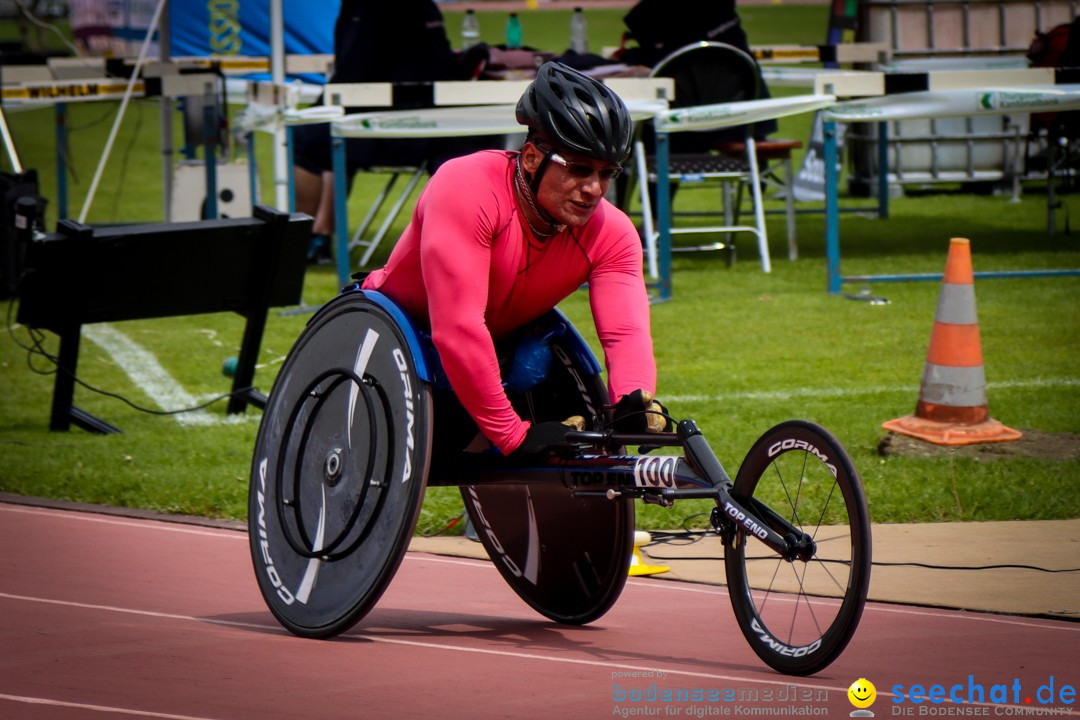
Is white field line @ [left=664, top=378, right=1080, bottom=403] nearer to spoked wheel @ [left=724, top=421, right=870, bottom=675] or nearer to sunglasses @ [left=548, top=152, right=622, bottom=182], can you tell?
spoked wheel @ [left=724, top=421, right=870, bottom=675]

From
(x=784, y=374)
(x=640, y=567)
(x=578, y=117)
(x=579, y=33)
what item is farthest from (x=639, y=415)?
(x=579, y=33)

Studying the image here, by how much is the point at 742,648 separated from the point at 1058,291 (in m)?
8.39

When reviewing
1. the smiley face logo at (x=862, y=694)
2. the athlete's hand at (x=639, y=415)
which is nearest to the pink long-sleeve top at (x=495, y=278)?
the athlete's hand at (x=639, y=415)

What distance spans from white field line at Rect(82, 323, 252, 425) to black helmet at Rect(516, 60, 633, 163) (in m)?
4.88

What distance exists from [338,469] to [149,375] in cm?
609

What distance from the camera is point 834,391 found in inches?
376

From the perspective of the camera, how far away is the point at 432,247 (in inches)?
195

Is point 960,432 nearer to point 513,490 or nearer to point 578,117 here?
point 513,490

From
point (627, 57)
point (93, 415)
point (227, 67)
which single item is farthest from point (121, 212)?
point (93, 415)

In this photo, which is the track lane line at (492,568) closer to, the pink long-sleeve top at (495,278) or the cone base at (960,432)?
the pink long-sleeve top at (495,278)

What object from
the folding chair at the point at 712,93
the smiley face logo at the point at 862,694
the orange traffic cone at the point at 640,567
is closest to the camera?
the smiley face logo at the point at 862,694

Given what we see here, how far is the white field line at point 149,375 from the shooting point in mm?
9688

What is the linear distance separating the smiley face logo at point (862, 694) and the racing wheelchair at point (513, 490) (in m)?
0.10

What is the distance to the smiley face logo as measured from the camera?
4.32m
